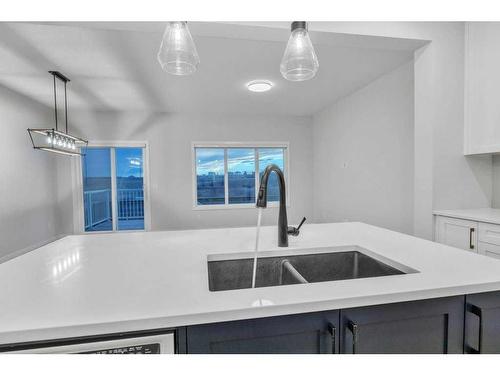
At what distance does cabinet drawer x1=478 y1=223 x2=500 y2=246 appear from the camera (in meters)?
1.70

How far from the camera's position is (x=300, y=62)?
124cm

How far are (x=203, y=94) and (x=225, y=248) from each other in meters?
3.39

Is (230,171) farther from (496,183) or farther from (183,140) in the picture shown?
(496,183)

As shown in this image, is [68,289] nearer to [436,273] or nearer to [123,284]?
[123,284]

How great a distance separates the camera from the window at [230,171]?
208 inches

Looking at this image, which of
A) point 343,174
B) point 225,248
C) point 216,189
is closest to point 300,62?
point 225,248

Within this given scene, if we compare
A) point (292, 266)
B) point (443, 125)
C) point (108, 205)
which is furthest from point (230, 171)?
point (292, 266)

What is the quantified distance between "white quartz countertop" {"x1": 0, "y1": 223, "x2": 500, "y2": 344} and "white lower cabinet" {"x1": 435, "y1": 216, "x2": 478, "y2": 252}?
3.53 ft

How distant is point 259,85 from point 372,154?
1.86 m

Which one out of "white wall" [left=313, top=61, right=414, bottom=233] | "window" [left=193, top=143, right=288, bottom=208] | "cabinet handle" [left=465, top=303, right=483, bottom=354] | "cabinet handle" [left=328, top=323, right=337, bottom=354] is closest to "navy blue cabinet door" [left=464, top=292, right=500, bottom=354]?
"cabinet handle" [left=465, top=303, right=483, bottom=354]

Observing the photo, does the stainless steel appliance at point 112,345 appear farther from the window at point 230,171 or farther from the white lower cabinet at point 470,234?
the window at point 230,171

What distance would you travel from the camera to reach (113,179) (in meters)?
4.93
